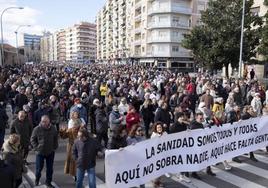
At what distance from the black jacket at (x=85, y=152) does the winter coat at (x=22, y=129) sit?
2.44m

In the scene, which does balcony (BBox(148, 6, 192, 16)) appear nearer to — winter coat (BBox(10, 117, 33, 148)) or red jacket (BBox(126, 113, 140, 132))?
red jacket (BBox(126, 113, 140, 132))

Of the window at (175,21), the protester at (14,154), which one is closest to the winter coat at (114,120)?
the protester at (14,154)

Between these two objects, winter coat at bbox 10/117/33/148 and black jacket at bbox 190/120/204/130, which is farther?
winter coat at bbox 10/117/33/148

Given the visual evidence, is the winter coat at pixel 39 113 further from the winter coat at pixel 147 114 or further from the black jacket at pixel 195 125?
the black jacket at pixel 195 125

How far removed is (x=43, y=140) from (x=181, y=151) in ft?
9.51

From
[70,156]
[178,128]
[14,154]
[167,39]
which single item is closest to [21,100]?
[70,156]

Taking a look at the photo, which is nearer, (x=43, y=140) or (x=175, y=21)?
(x=43, y=140)

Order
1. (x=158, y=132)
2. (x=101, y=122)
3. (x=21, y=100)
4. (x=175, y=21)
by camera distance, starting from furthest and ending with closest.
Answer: (x=175, y=21) < (x=21, y=100) < (x=101, y=122) < (x=158, y=132)

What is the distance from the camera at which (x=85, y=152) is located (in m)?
7.97

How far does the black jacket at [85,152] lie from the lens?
7.97 m

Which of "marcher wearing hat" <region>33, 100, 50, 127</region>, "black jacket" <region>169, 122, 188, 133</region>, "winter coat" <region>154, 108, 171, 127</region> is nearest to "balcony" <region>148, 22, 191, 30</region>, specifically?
"winter coat" <region>154, 108, 171, 127</region>

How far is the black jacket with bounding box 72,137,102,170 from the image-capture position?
7.97 meters

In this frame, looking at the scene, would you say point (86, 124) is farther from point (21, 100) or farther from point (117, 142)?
point (117, 142)

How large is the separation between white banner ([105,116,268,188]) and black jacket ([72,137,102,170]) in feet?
2.07
